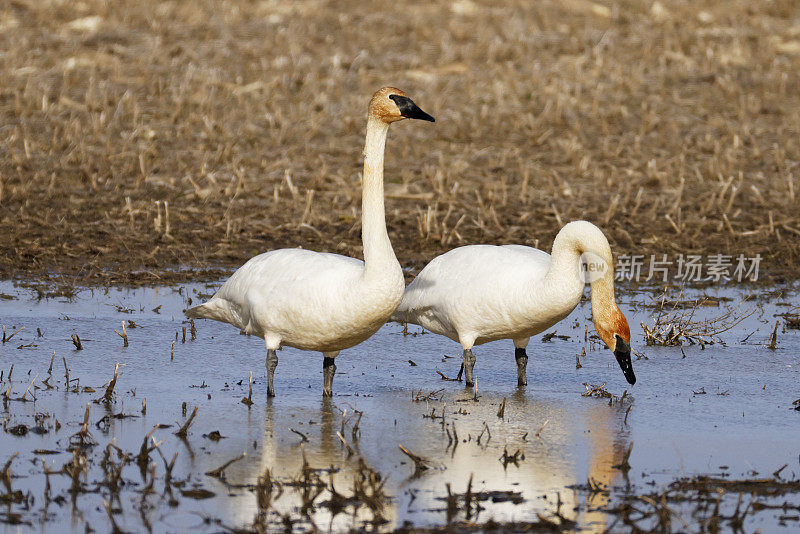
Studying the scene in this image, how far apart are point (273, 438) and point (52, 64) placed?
12348 mm

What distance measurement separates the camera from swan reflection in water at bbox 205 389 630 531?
5188mm

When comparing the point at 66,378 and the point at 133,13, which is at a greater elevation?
the point at 133,13

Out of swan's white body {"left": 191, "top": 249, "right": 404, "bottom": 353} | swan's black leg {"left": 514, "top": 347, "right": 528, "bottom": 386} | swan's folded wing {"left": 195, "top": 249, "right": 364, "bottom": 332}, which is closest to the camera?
swan's white body {"left": 191, "top": 249, "right": 404, "bottom": 353}

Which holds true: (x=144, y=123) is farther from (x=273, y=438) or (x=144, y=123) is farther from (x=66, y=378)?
(x=273, y=438)

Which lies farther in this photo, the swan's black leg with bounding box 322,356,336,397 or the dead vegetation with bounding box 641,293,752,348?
the dead vegetation with bounding box 641,293,752,348

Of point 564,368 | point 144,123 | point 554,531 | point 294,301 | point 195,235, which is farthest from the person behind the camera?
point 144,123

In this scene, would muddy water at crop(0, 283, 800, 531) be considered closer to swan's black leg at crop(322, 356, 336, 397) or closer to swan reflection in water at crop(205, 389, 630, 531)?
swan reflection in water at crop(205, 389, 630, 531)

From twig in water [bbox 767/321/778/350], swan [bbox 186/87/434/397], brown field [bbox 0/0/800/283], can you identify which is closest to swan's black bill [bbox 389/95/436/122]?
swan [bbox 186/87/434/397]

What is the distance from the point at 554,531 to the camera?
16.3ft

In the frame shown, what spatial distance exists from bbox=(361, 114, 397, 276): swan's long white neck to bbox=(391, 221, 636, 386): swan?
96 centimetres

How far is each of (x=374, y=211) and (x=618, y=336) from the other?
176cm

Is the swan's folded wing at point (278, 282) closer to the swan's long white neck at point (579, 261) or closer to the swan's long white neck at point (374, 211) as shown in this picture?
the swan's long white neck at point (374, 211)

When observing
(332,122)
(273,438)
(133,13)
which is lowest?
(273,438)

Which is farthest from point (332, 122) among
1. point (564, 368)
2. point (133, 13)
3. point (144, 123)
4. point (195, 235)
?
point (564, 368)
